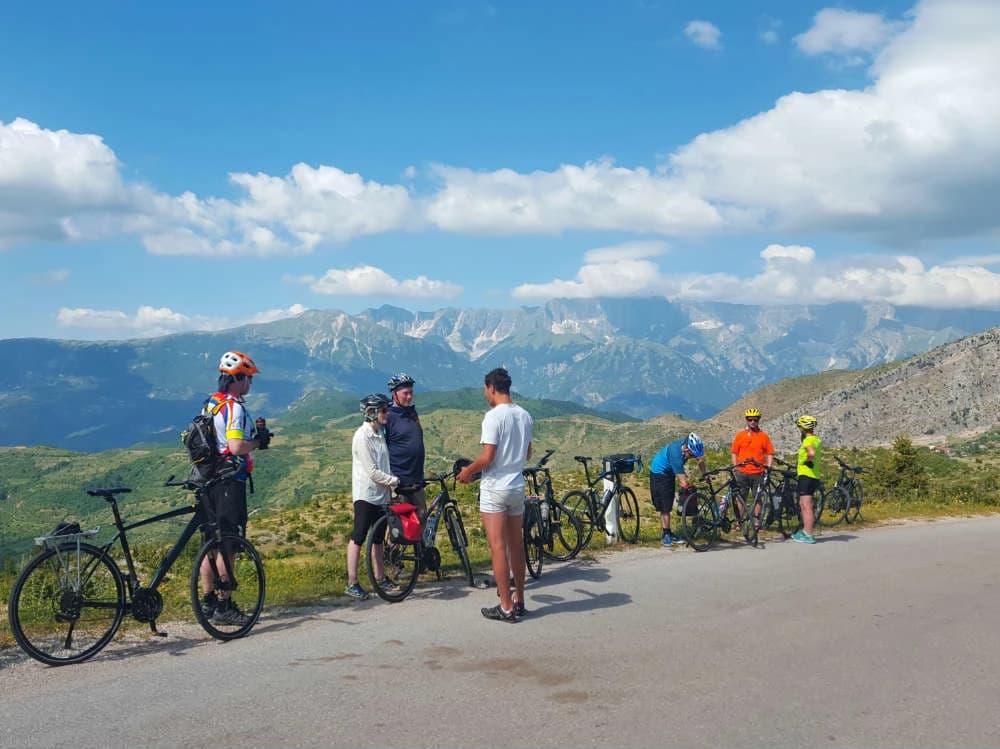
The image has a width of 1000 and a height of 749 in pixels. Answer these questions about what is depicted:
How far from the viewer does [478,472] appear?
8.07m

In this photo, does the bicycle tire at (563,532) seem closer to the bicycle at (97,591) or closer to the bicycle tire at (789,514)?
the bicycle at (97,591)

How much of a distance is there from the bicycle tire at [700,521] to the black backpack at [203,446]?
26.6ft

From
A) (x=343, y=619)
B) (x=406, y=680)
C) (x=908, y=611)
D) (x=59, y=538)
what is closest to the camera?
(x=406, y=680)

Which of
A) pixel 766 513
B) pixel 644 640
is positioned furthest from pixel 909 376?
pixel 644 640

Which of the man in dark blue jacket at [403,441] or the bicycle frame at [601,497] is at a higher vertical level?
the man in dark blue jacket at [403,441]

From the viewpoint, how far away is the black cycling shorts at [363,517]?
8977 mm

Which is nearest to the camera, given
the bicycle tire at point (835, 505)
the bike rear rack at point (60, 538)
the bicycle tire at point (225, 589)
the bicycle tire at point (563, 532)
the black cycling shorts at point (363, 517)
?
the bike rear rack at point (60, 538)

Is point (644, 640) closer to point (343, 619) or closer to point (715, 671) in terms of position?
point (715, 671)

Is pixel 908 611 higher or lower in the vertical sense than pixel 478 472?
lower

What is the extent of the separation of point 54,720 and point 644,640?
513 cm

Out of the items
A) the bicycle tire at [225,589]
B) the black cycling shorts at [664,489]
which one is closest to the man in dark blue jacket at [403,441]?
the bicycle tire at [225,589]

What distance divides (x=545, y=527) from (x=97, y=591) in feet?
20.3

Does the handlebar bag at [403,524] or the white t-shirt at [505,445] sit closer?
the white t-shirt at [505,445]

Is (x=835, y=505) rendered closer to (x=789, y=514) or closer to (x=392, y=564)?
(x=789, y=514)
